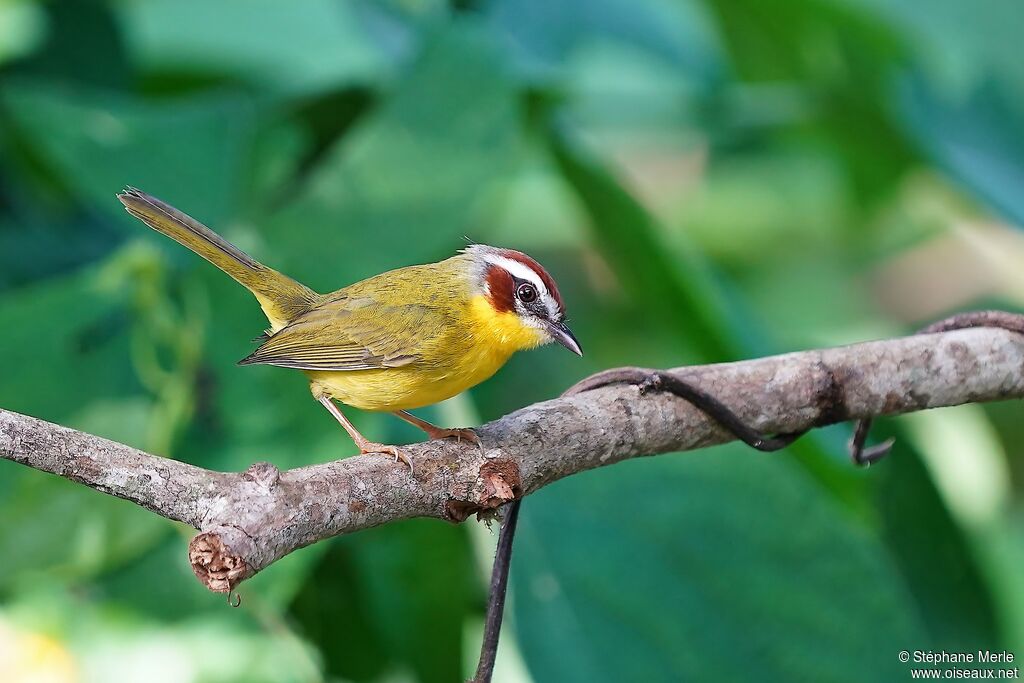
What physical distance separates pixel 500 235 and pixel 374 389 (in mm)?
3401

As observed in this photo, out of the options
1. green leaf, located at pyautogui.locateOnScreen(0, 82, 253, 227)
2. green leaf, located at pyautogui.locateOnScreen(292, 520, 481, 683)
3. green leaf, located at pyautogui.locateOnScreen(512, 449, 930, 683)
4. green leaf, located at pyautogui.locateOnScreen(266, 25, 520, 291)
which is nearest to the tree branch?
green leaf, located at pyautogui.locateOnScreen(512, 449, 930, 683)

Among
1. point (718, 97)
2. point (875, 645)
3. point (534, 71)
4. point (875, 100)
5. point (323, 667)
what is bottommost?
point (323, 667)

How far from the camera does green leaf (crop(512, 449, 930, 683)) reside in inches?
94.4

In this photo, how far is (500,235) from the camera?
5.25m

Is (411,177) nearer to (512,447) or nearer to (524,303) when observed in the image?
(524,303)

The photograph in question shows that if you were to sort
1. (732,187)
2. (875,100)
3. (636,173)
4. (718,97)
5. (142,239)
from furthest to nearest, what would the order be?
(636,173), (732,187), (718,97), (875,100), (142,239)

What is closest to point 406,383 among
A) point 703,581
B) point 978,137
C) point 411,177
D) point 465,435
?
point 465,435

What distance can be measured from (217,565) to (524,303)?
0.87 metres

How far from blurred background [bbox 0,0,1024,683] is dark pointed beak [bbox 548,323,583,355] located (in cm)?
58

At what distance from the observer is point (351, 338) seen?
1.99m

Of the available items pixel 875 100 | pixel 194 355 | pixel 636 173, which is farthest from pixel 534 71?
pixel 636 173

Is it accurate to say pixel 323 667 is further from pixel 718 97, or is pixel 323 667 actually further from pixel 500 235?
pixel 500 235

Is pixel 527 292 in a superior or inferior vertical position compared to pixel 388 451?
superior

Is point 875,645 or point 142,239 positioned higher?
point 875,645
